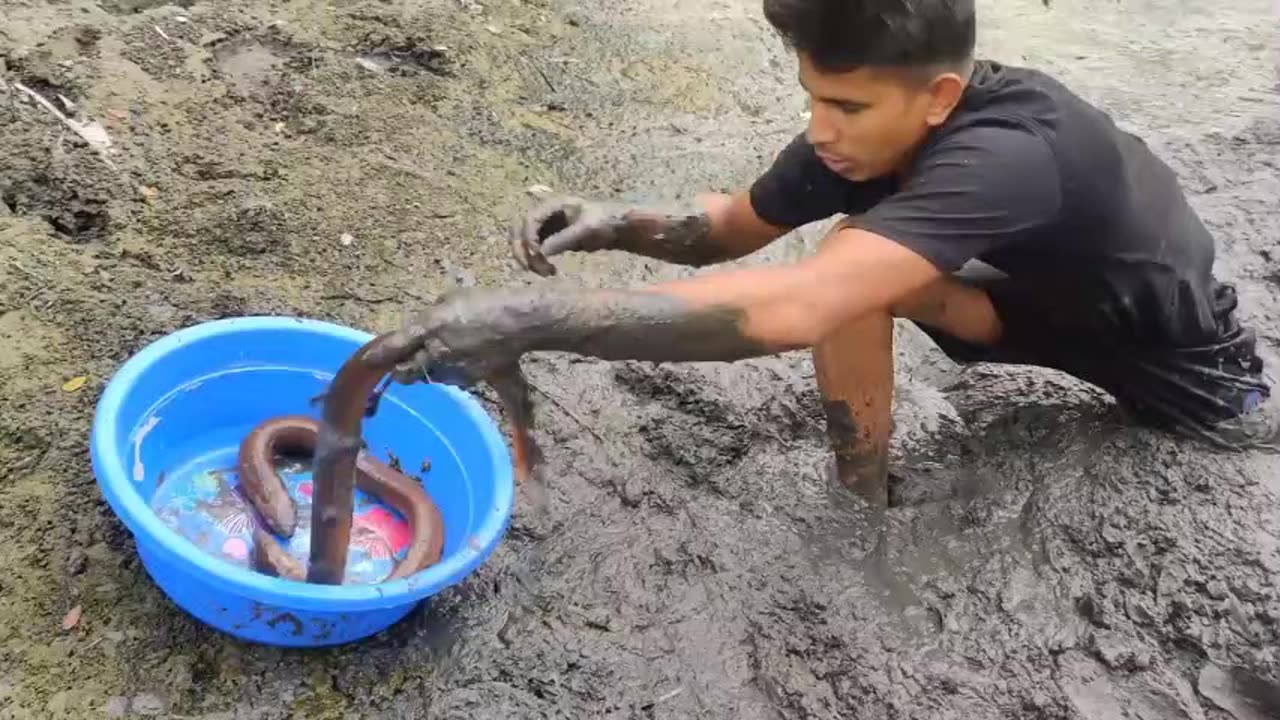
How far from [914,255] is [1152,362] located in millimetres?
948

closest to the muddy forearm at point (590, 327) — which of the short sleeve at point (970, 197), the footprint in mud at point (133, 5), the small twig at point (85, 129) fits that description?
the short sleeve at point (970, 197)

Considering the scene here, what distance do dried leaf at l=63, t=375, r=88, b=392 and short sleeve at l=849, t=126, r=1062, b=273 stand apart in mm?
1709

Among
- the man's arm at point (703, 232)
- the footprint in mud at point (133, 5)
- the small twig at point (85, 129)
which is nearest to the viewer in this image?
the man's arm at point (703, 232)

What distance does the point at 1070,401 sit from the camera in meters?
3.04

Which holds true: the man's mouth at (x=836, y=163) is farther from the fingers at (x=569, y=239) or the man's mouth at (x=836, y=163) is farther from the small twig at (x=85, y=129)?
the small twig at (x=85, y=129)

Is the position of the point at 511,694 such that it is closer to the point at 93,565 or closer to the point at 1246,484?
the point at 93,565

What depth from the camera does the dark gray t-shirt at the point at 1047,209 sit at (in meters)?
2.11

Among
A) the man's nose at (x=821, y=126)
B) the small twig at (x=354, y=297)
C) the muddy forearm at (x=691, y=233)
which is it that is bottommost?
the small twig at (x=354, y=297)

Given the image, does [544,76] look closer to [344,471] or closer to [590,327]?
[344,471]

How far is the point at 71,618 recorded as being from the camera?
88.2 inches

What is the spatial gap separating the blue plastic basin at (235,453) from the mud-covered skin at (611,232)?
0.35 metres

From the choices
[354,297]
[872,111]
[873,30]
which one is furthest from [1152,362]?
[354,297]

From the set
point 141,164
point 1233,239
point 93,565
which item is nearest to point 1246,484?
point 1233,239

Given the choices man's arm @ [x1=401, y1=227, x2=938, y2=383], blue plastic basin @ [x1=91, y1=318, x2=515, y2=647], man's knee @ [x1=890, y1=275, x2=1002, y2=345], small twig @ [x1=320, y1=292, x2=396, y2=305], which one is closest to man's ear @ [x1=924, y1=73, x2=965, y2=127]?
man's arm @ [x1=401, y1=227, x2=938, y2=383]
